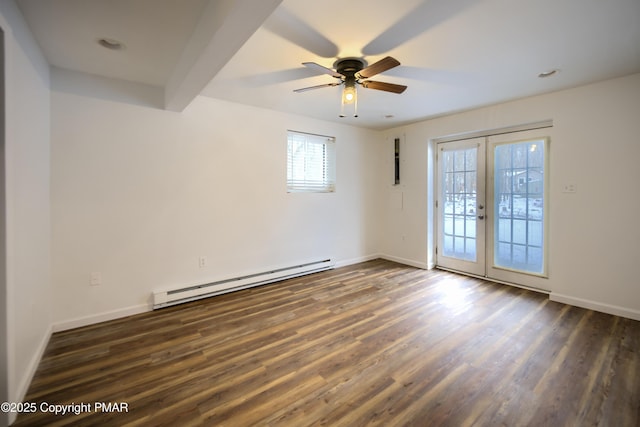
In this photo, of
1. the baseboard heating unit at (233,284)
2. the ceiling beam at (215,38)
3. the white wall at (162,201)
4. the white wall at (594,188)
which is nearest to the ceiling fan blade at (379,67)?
the ceiling beam at (215,38)

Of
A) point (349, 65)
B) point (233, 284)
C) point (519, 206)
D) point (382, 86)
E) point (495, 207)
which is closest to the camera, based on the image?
point (349, 65)

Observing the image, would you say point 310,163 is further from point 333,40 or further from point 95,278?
point 95,278

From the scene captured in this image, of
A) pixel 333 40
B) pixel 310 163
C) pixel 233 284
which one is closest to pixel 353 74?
pixel 333 40

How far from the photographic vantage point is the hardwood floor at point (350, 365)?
1647mm

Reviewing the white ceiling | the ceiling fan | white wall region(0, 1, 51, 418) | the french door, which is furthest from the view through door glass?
white wall region(0, 1, 51, 418)

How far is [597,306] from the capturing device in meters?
3.08

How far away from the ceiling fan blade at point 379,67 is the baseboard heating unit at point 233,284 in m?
2.83

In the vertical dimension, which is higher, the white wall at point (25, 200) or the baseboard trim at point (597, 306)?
the white wall at point (25, 200)

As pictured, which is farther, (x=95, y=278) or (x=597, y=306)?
(x=597, y=306)

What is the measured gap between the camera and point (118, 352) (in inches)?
89.6

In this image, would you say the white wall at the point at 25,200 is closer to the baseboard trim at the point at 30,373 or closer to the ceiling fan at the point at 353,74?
the baseboard trim at the point at 30,373

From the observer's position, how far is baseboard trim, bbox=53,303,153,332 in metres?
2.64

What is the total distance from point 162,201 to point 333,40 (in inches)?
98.5

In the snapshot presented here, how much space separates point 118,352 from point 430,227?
4539mm
